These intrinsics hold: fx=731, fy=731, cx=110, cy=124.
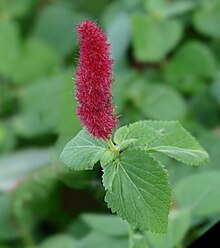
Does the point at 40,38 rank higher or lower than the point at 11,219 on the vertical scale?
higher

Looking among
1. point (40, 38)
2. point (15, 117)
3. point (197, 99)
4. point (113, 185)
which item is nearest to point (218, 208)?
point (113, 185)

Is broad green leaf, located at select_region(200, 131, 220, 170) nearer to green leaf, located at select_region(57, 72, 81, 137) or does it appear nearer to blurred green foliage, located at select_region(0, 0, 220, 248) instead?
blurred green foliage, located at select_region(0, 0, 220, 248)

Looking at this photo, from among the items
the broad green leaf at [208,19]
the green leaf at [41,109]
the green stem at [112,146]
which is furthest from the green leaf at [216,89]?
the green stem at [112,146]

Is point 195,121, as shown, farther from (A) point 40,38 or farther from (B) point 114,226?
(A) point 40,38

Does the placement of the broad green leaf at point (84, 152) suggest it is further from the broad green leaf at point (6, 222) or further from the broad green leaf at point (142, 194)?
the broad green leaf at point (6, 222)

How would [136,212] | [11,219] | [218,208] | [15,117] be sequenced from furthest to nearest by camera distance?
[15,117]
[11,219]
[218,208]
[136,212]

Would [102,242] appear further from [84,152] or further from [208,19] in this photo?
[208,19]
